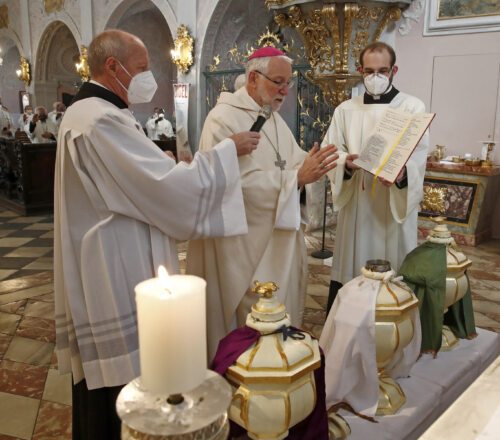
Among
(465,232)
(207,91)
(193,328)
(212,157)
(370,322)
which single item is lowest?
(465,232)

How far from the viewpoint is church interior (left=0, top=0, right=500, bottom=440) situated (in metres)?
1.31

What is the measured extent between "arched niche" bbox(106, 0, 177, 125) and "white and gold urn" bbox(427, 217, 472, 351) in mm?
11197

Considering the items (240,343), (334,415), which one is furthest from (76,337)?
(334,415)

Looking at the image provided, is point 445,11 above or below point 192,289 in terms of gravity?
above

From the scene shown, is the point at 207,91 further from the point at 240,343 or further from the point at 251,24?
the point at 240,343

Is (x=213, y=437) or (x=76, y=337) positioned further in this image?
(x=76, y=337)

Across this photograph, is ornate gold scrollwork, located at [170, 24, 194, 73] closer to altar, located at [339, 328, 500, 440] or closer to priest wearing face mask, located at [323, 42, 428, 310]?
priest wearing face mask, located at [323, 42, 428, 310]

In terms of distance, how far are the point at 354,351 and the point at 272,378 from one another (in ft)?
1.92

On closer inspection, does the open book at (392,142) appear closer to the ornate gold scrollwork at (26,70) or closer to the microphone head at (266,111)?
the microphone head at (266,111)

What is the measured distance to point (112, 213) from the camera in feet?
5.83

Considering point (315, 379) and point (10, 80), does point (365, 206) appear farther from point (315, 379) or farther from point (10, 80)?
point (10, 80)

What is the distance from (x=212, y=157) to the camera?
6.15ft

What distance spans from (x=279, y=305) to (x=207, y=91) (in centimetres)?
899

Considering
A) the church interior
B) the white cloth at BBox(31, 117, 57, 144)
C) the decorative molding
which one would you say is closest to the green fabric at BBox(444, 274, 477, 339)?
the church interior
